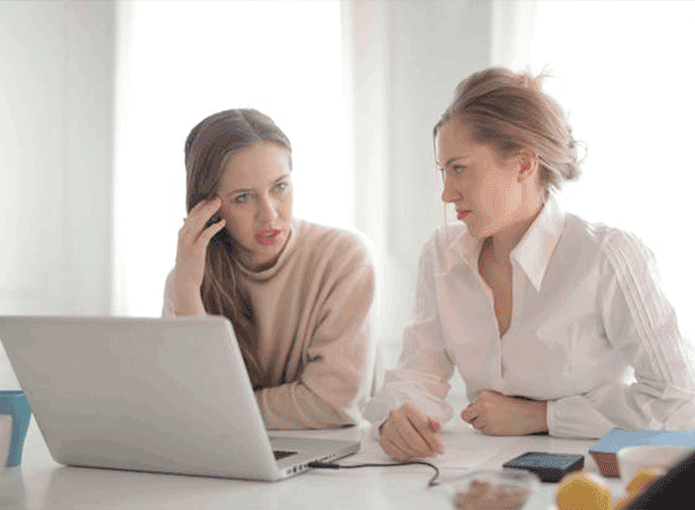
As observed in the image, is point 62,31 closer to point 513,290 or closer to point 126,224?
point 126,224

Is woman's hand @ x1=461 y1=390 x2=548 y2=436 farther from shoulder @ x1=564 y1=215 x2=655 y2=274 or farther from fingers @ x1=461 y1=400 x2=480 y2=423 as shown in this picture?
shoulder @ x1=564 y1=215 x2=655 y2=274

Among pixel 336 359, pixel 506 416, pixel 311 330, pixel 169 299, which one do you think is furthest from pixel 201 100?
pixel 506 416

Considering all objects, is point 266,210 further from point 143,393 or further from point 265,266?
point 143,393

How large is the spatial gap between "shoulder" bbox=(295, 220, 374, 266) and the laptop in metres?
0.66

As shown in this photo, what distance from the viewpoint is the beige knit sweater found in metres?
1.89

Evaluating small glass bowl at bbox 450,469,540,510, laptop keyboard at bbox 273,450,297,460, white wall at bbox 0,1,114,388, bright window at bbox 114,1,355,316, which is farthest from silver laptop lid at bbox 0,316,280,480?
white wall at bbox 0,1,114,388

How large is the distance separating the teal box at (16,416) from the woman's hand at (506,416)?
2.52ft

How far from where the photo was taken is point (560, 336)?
1821 mm

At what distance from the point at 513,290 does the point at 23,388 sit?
3.07ft

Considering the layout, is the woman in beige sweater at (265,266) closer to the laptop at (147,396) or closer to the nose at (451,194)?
the nose at (451,194)

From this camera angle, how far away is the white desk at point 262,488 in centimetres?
121

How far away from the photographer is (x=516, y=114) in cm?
182

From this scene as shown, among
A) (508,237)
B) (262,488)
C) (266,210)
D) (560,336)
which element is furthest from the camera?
(266,210)

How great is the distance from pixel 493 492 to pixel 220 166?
1.30 metres
